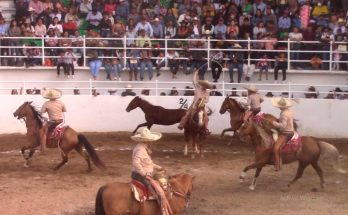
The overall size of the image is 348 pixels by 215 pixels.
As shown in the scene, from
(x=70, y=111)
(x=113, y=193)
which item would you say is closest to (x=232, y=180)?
(x=113, y=193)

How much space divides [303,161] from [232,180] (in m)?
1.72

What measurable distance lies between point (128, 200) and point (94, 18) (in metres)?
14.9

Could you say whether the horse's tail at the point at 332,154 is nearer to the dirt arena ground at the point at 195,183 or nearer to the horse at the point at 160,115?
the dirt arena ground at the point at 195,183

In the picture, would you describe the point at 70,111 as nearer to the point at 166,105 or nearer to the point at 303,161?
the point at 166,105

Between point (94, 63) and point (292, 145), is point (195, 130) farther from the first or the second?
point (94, 63)

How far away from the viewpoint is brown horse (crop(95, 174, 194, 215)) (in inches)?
408

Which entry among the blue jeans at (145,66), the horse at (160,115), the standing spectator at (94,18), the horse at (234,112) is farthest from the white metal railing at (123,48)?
the horse at (234,112)

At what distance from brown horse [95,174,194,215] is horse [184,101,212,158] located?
6526 mm

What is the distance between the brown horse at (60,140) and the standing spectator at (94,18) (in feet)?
27.9

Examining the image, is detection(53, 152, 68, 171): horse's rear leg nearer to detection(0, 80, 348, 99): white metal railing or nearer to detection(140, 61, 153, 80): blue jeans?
detection(0, 80, 348, 99): white metal railing

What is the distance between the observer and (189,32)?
23250mm

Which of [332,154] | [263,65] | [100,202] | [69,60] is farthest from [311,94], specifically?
[100,202]

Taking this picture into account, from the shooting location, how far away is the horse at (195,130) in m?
17.4

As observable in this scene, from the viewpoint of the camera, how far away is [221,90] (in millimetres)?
21359
